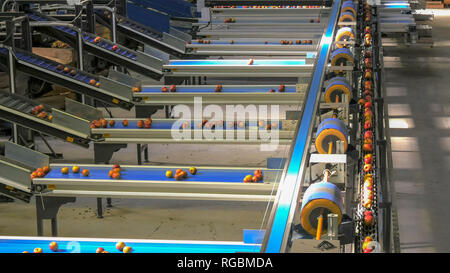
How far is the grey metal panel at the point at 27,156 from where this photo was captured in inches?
275

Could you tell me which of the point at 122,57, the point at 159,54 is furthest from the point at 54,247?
the point at 159,54

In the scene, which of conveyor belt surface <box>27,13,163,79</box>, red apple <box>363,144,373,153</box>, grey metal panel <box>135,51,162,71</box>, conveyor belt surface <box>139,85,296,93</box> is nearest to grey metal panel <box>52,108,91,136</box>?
conveyor belt surface <box>139,85,296,93</box>

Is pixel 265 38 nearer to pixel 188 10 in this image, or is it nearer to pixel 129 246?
pixel 188 10

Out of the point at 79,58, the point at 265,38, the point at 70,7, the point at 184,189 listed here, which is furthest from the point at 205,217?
the point at 70,7

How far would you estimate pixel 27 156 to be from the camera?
7074 mm

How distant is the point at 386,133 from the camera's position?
5.80 m

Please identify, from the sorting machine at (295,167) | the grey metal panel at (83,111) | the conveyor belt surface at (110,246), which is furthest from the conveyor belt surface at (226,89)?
the conveyor belt surface at (110,246)

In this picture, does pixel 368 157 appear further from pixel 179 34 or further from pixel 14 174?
pixel 179 34

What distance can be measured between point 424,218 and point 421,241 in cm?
70

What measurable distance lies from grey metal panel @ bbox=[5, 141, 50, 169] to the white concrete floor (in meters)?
3.49

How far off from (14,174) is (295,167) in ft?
11.3

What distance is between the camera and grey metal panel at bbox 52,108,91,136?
8.31 metres

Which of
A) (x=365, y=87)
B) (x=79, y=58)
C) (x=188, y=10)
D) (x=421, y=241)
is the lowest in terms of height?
(x=421, y=241)
